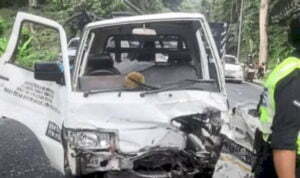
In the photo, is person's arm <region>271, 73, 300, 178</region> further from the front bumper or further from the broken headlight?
the broken headlight

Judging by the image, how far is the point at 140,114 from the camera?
18.1 feet

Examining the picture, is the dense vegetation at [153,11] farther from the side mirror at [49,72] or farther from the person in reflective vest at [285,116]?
the person in reflective vest at [285,116]

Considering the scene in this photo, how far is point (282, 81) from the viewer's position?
3.42 metres

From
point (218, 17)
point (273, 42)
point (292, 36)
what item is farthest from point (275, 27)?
point (292, 36)

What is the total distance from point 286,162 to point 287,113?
256mm

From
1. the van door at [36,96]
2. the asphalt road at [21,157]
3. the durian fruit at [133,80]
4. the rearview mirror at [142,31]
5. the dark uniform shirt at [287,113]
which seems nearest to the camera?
the dark uniform shirt at [287,113]

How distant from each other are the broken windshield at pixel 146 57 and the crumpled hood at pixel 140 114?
50cm

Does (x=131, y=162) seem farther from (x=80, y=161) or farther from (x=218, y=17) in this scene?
(x=218, y=17)

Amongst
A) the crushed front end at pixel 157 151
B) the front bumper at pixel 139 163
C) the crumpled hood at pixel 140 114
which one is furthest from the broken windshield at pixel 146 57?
the front bumper at pixel 139 163

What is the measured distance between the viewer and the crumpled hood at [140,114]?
213 inches

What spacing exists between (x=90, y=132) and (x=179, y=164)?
31.1 inches

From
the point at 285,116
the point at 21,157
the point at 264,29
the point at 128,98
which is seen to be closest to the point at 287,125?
the point at 285,116

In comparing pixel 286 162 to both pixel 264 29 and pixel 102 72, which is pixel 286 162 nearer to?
pixel 102 72

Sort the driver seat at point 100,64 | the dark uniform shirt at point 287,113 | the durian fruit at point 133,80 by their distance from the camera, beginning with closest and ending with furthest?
the dark uniform shirt at point 287,113, the durian fruit at point 133,80, the driver seat at point 100,64
